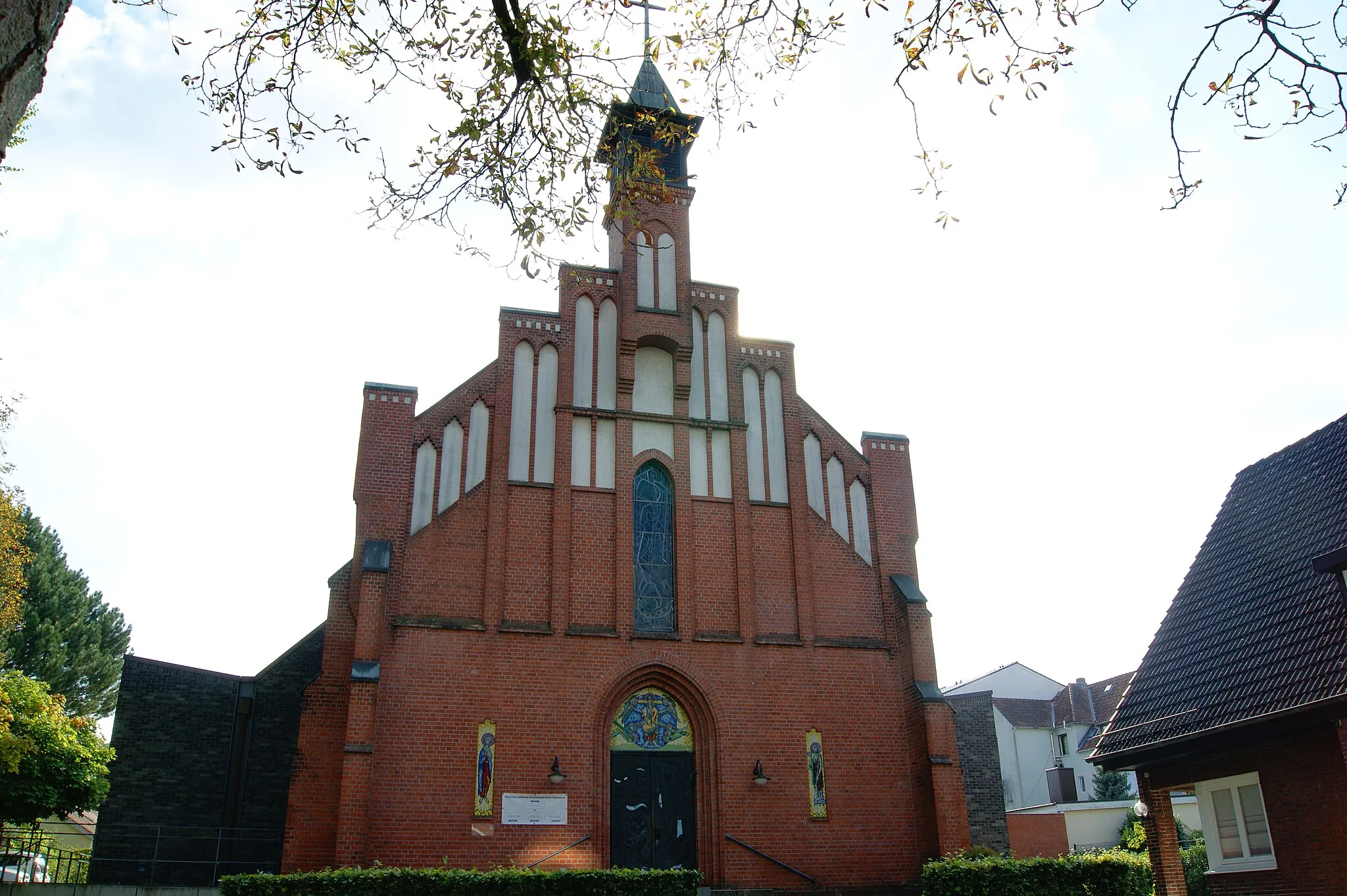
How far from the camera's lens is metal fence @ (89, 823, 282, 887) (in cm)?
1741

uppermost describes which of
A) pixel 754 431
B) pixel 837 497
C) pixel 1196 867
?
pixel 754 431

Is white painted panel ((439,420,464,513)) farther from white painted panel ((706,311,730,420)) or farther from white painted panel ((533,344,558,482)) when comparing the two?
white painted panel ((706,311,730,420))

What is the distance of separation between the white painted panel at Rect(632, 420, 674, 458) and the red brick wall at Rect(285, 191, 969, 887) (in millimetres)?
199

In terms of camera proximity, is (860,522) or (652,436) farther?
(860,522)

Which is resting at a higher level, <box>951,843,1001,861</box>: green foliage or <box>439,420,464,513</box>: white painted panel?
<box>439,420,464,513</box>: white painted panel

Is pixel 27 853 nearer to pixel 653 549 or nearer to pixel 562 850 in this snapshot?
pixel 562 850

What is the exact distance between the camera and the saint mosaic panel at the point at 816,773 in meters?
18.4

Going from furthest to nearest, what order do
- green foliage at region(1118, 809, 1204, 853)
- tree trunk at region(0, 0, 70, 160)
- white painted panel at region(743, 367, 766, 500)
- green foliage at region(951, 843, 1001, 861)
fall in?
green foliage at region(1118, 809, 1204, 853) → white painted panel at region(743, 367, 766, 500) → green foliage at region(951, 843, 1001, 861) → tree trunk at region(0, 0, 70, 160)

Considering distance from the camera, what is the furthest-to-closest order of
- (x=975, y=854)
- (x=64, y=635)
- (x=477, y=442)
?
(x=64, y=635) → (x=477, y=442) → (x=975, y=854)

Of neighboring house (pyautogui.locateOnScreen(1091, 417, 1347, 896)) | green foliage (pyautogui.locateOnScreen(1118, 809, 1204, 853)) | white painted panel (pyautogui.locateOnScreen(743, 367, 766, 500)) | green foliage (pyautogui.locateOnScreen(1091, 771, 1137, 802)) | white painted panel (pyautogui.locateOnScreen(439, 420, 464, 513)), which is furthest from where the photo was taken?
green foliage (pyautogui.locateOnScreen(1091, 771, 1137, 802))

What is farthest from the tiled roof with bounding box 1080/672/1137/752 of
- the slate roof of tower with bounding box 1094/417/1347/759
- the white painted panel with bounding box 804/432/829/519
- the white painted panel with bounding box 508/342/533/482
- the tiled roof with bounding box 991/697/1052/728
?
the white painted panel with bounding box 508/342/533/482

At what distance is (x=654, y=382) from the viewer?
825 inches

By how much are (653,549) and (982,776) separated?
890cm

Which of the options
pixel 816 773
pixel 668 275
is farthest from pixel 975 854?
pixel 668 275
